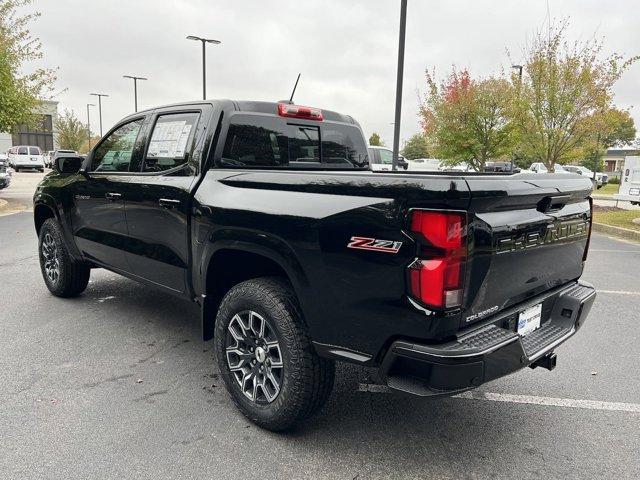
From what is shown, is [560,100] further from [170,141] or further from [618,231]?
[170,141]

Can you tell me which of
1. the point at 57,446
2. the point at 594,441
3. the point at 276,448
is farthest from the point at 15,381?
the point at 594,441

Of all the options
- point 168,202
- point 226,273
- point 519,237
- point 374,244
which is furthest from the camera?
point 168,202

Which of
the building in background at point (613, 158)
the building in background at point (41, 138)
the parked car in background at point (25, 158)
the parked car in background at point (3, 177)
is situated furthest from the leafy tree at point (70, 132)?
the building in background at point (613, 158)

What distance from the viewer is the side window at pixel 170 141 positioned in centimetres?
358

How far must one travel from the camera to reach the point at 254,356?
294cm

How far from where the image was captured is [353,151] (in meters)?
4.42

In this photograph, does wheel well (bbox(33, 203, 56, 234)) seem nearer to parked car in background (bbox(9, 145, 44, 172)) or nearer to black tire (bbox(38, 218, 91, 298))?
black tire (bbox(38, 218, 91, 298))

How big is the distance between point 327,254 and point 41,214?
14.3ft

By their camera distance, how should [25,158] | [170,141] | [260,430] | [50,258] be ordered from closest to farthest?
[260,430]
[170,141]
[50,258]
[25,158]

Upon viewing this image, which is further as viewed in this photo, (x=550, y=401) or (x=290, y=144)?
(x=290, y=144)

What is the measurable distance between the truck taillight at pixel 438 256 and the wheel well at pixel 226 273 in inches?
42.7

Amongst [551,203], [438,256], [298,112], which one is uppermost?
[298,112]

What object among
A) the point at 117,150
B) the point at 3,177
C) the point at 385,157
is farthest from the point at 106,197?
the point at 3,177

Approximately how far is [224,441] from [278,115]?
7.44 ft
